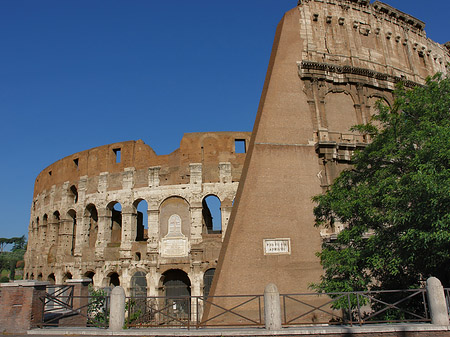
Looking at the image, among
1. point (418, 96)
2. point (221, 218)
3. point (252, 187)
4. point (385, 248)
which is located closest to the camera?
point (385, 248)

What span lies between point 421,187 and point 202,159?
16.1 metres

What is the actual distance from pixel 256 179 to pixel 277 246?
8.98 ft

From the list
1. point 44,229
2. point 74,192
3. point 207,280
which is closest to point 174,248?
point 207,280

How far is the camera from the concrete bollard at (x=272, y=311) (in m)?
8.41

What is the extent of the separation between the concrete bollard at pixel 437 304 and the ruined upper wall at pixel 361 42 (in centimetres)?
1145

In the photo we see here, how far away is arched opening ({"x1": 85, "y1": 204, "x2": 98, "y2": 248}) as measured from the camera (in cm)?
2650

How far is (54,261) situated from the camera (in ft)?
90.2

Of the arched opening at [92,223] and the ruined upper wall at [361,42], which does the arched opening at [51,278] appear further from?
the ruined upper wall at [361,42]

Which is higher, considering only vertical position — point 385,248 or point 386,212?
point 386,212

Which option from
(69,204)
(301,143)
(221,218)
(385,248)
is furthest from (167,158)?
(385,248)

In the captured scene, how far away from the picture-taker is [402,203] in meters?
10.1

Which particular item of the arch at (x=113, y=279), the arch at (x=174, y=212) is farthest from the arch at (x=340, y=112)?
the arch at (x=113, y=279)

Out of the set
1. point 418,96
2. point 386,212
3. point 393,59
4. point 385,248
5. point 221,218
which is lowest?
point 385,248

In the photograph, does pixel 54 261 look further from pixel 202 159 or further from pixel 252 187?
pixel 252 187
